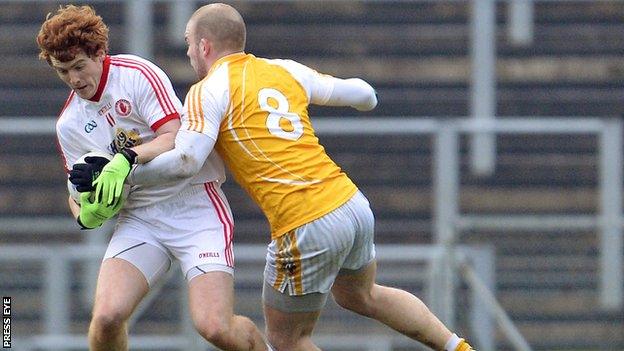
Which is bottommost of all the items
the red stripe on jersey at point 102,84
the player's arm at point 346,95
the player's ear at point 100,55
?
the player's arm at point 346,95

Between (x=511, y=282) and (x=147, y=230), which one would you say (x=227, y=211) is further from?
(x=511, y=282)

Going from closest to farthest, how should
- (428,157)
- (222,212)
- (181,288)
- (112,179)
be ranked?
1. (112,179)
2. (222,212)
3. (181,288)
4. (428,157)

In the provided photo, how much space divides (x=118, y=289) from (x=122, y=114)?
0.68 m

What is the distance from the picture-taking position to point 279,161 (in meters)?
6.01

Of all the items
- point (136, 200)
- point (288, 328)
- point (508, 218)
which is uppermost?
point (136, 200)

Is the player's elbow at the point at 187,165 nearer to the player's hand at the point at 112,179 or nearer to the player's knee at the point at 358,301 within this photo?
the player's hand at the point at 112,179

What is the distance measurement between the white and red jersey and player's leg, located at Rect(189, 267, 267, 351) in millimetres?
415

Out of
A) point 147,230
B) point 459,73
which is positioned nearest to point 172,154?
point 147,230

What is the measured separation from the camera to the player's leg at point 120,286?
5977 mm

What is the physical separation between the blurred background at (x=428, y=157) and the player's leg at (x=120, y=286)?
3024 millimetres

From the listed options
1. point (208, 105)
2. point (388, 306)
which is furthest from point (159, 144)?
point (388, 306)

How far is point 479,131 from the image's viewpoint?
1018 cm

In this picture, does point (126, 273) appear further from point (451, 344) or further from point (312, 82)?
point (451, 344)

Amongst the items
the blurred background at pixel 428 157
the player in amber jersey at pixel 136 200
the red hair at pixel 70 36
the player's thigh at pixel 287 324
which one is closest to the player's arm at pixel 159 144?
the player in amber jersey at pixel 136 200
